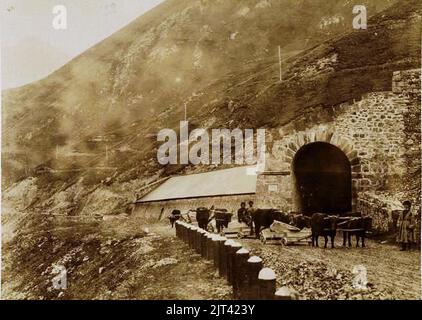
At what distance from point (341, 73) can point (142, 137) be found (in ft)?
91.8

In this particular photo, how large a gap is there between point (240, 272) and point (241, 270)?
0.19 ft

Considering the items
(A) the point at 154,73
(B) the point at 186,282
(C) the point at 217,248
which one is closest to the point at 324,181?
(C) the point at 217,248

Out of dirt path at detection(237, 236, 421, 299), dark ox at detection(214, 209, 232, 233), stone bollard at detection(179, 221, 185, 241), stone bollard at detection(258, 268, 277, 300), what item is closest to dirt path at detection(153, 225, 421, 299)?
dirt path at detection(237, 236, 421, 299)

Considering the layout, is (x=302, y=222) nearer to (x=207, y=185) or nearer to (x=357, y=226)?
(x=357, y=226)

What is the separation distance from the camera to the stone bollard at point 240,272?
7441 millimetres

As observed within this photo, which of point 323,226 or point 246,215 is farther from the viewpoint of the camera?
point 246,215

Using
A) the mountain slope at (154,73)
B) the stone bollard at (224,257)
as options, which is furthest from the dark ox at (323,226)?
the mountain slope at (154,73)

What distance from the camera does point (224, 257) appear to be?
30.2 ft

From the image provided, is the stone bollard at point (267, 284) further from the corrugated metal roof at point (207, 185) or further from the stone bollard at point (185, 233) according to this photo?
the corrugated metal roof at point (207, 185)

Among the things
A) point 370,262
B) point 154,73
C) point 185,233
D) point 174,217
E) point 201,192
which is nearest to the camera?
point 370,262

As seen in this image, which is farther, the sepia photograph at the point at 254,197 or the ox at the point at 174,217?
the ox at the point at 174,217

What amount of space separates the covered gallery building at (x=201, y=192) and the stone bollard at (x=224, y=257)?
1000 centimetres

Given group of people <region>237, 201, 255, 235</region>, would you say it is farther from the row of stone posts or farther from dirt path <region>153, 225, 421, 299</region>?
the row of stone posts

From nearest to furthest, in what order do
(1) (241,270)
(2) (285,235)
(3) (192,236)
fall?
1. (1) (241,270)
2. (3) (192,236)
3. (2) (285,235)
